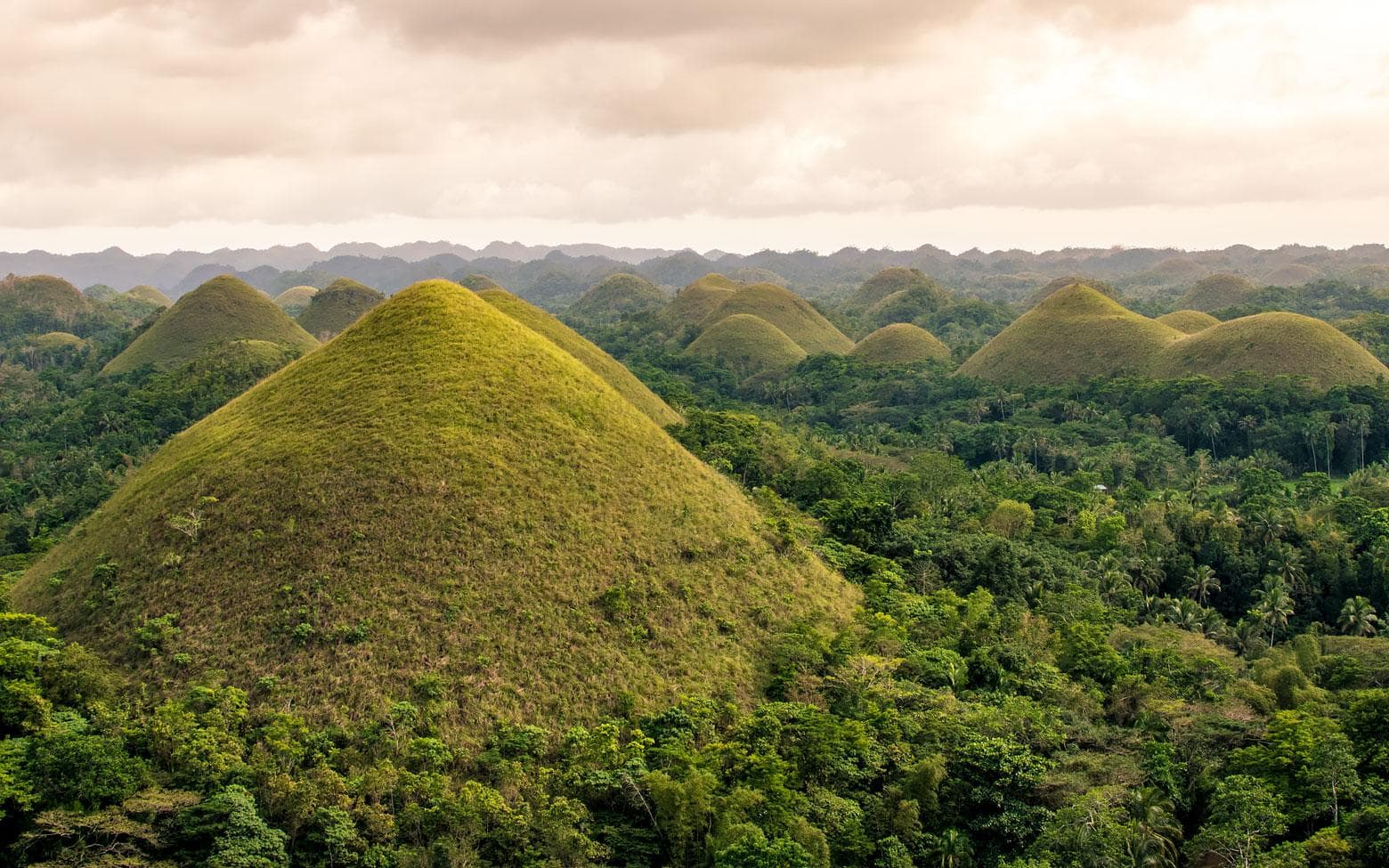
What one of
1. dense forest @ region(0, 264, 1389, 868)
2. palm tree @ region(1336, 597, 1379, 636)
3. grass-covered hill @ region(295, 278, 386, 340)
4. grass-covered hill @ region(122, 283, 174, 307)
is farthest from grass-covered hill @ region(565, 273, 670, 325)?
palm tree @ region(1336, 597, 1379, 636)

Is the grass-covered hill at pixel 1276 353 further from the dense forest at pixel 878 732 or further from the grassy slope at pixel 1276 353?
the dense forest at pixel 878 732

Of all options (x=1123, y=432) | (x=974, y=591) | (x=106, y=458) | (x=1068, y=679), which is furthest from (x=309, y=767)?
(x=1123, y=432)

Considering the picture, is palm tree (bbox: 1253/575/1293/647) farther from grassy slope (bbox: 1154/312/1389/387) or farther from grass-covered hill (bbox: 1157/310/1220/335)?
grass-covered hill (bbox: 1157/310/1220/335)

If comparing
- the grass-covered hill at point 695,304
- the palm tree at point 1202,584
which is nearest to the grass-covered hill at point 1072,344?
the grass-covered hill at point 695,304

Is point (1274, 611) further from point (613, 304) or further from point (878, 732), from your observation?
point (613, 304)

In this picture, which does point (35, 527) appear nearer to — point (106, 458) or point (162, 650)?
point (106, 458)

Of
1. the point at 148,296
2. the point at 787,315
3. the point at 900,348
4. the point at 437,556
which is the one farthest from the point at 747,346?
the point at 148,296
